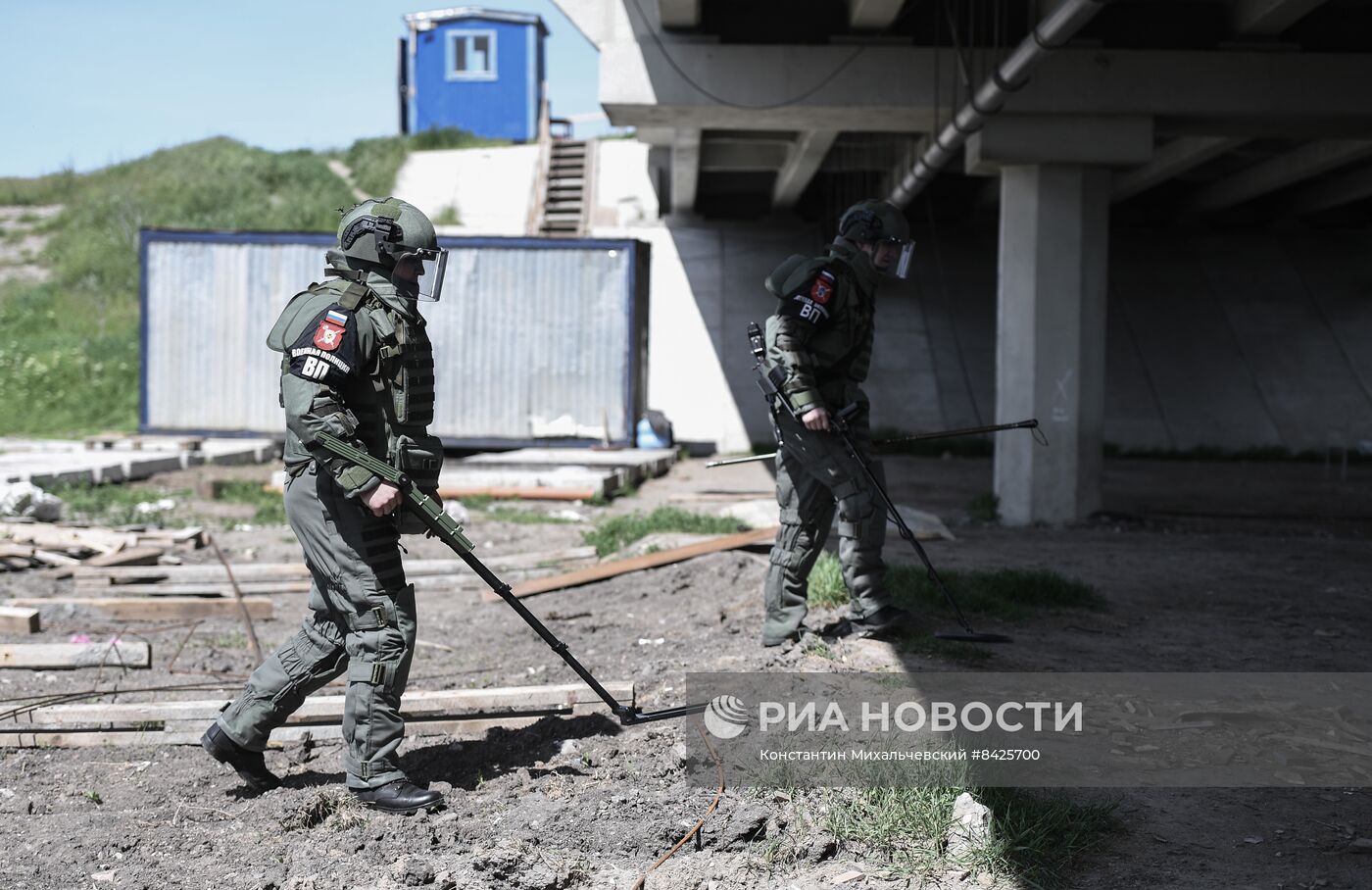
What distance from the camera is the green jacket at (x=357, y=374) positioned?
396cm

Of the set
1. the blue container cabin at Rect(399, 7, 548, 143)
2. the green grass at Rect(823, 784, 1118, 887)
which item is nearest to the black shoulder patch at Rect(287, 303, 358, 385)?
the green grass at Rect(823, 784, 1118, 887)

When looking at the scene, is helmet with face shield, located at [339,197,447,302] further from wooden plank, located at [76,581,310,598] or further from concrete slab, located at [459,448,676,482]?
concrete slab, located at [459,448,676,482]

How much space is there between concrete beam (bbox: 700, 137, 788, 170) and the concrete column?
20.3ft

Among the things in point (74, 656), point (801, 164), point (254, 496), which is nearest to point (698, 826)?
point (74, 656)

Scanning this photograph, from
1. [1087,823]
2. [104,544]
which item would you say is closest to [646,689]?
[1087,823]

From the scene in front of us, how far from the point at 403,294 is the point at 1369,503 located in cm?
1246

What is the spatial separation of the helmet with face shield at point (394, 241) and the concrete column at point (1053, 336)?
768 cm

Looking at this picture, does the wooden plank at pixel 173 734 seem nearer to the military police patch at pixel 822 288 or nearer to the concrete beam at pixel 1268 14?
the military police patch at pixel 822 288

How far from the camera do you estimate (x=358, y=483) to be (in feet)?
12.9

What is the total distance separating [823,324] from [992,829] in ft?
9.05

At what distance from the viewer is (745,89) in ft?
37.2

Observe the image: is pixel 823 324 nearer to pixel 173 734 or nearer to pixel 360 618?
pixel 360 618

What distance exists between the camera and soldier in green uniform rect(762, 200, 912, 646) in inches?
224

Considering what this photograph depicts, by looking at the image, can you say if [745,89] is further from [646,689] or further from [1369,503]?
[1369,503]
